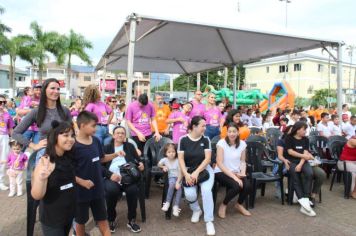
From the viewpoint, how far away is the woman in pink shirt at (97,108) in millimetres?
5121

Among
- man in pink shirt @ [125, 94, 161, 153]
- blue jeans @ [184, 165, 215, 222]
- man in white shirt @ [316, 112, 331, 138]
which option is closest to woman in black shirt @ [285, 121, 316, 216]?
blue jeans @ [184, 165, 215, 222]

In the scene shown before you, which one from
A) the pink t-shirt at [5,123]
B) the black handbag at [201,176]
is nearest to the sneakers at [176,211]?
the black handbag at [201,176]

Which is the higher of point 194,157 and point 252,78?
point 252,78

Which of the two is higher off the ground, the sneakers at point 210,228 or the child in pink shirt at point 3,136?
the child in pink shirt at point 3,136

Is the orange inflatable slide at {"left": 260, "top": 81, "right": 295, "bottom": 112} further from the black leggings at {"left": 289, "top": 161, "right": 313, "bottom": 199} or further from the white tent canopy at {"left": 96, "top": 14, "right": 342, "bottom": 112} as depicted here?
the black leggings at {"left": 289, "top": 161, "right": 313, "bottom": 199}

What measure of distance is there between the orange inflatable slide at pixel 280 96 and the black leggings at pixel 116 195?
1942 centimetres

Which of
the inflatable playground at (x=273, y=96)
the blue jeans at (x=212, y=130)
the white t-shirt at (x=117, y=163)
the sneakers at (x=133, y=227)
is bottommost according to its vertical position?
the sneakers at (x=133, y=227)

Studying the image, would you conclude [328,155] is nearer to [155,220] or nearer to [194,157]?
[194,157]

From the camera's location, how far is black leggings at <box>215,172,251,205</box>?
14.8ft

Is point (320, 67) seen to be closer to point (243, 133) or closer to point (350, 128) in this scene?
point (350, 128)

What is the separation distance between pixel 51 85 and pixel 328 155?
5891mm

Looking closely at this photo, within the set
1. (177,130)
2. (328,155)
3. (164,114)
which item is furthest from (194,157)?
(328,155)

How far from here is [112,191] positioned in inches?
152

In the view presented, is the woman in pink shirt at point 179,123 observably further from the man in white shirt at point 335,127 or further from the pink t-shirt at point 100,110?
the man in white shirt at point 335,127
